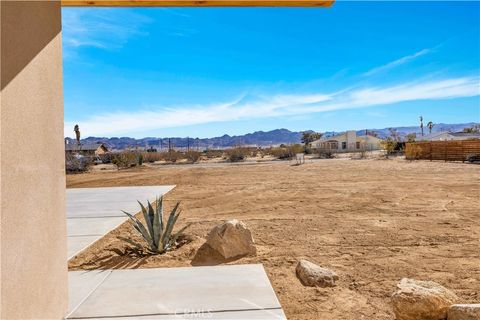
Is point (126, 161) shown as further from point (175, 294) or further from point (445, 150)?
point (175, 294)

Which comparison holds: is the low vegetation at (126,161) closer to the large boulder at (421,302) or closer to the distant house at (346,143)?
the large boulder at (421,302)

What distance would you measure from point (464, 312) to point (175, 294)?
254cm

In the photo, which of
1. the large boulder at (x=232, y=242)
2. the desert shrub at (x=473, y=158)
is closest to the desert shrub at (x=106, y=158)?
the desert shrub at (x=473, y=158)

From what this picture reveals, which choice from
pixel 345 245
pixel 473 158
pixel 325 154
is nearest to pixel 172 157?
pixel 325 154

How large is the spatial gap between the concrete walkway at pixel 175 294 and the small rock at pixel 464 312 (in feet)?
4.52

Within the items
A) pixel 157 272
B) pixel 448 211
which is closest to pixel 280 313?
pixel 157 272

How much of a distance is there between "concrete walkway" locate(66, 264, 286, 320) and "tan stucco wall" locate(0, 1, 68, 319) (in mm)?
457

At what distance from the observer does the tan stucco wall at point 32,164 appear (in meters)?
2.40

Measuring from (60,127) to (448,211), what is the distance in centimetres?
887

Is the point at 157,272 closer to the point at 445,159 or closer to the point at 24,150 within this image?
the point at 24,150

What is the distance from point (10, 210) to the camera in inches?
94.8

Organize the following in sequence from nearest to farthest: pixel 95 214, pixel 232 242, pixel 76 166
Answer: pixel 232 242, pixel 95 214, pixel 76 166

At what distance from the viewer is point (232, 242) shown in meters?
5.35

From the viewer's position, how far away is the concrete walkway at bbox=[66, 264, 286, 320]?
11.0 ft
